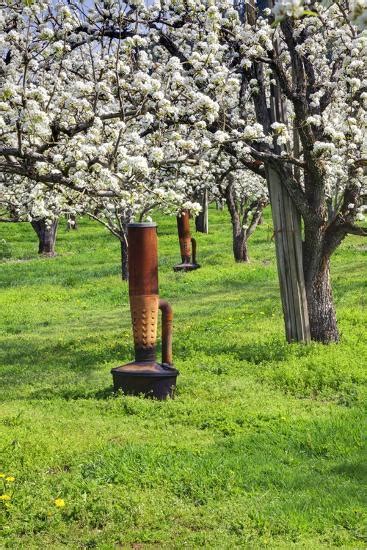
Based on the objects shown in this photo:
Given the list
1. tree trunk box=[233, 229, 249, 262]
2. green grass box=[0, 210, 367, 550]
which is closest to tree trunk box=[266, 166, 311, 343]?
green grass box=[0, 210, 367, 550]

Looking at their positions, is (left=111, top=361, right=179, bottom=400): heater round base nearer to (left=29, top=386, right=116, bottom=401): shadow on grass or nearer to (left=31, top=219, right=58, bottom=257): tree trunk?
(left=29, top=386, right=116, bottom=401): shadow on grass

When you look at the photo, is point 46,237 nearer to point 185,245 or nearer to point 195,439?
point 185,245

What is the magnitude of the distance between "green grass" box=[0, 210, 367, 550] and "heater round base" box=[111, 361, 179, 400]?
0.77 feet

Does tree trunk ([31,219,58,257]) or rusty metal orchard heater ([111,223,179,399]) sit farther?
tree trunk ([31,219,58,257])

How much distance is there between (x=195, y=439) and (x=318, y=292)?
5.38 metres

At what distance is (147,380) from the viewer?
10734 millimetres

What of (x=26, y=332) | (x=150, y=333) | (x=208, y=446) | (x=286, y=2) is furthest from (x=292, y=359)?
(x=286, y=2)

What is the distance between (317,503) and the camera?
7.18 meters

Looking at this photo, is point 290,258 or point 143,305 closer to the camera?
point 143,305

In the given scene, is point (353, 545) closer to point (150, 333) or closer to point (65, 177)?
point (65, 177)

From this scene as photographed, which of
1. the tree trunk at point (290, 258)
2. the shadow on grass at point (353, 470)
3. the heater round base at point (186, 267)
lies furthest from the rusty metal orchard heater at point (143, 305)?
the heater round base at point (186, 267)

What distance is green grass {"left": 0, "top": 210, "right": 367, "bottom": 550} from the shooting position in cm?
686

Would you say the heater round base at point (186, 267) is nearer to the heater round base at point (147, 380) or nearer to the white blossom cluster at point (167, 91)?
the white blossom cluster at point (167, 91)

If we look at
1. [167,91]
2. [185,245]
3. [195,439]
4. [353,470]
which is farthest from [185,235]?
[353,470]
